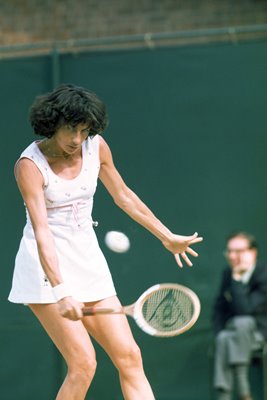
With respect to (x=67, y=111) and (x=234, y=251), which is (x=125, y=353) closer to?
(x=67, y=111)

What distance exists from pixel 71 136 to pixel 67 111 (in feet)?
0.39

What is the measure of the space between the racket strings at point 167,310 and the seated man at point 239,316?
2.26 m

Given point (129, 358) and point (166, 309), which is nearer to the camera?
point (129, 358)

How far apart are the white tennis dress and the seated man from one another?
2355 mm

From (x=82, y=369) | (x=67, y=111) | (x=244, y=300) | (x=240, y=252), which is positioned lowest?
(x=82, y=369)

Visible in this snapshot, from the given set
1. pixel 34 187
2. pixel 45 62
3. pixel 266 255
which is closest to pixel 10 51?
pixel 45 62

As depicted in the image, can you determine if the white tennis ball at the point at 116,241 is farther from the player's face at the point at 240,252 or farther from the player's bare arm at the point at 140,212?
the player's face at the point at 240,252

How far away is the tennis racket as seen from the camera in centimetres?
523

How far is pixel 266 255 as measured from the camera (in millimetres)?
7754

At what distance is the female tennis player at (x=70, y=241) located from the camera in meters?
5.18

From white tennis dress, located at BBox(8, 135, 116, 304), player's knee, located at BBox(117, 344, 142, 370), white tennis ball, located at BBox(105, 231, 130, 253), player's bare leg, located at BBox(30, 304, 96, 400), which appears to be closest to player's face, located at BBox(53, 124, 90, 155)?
white tennis dress, located at BBox(8, 135, 116, 304)

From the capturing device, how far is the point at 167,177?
317 inches

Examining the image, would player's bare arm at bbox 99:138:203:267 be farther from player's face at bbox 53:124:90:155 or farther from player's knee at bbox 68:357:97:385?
player's knee at bbox 68:357:97:385

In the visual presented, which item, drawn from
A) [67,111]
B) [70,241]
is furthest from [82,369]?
[67,111]
